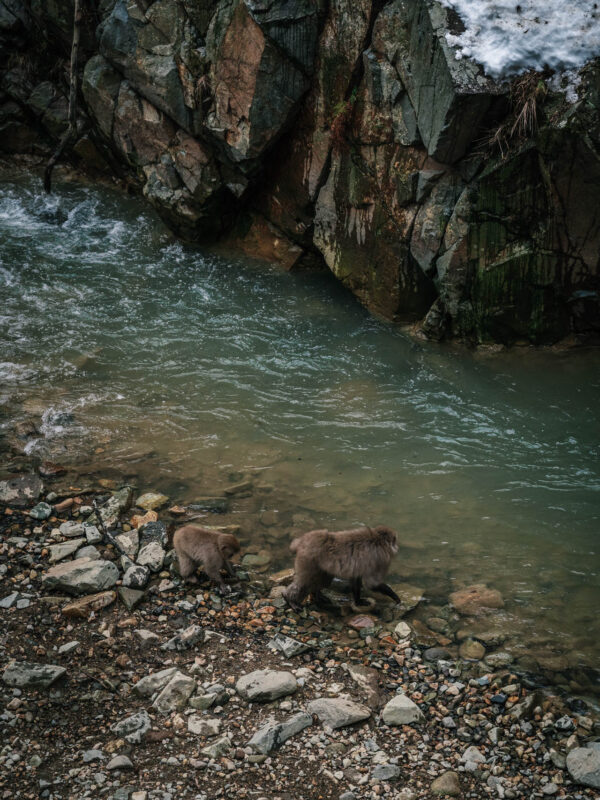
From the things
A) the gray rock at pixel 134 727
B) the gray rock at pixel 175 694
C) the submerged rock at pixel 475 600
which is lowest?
the gray rock at pixel 134 727

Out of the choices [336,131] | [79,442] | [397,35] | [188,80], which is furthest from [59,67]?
[79,442]

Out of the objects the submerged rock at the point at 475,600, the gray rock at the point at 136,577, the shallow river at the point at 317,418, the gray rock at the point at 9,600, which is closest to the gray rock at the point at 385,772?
the shallow river at the point at 317,418

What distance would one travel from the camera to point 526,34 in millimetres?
9641

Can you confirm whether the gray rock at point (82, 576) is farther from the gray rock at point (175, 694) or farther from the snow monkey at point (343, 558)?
the snow monkey at point (343, 558)

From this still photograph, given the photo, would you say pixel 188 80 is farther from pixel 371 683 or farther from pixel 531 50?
pixel 371 683

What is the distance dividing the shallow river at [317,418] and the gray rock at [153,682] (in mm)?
2083

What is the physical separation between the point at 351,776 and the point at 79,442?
5.92m

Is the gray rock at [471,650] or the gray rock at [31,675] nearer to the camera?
the gray rock at [31,675]

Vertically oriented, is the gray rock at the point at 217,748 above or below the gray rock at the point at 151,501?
below

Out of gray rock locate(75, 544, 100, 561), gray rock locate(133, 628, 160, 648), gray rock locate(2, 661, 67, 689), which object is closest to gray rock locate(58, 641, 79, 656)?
gray rock locate(2, 661, 67, 689)

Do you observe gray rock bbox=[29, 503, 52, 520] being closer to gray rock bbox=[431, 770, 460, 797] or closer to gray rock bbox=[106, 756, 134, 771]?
gray rock bbox=[106, 756, 134, 771]

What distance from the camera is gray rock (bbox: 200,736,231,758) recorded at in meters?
4.93

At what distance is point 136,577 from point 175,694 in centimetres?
158

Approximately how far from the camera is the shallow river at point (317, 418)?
7.48 meters
